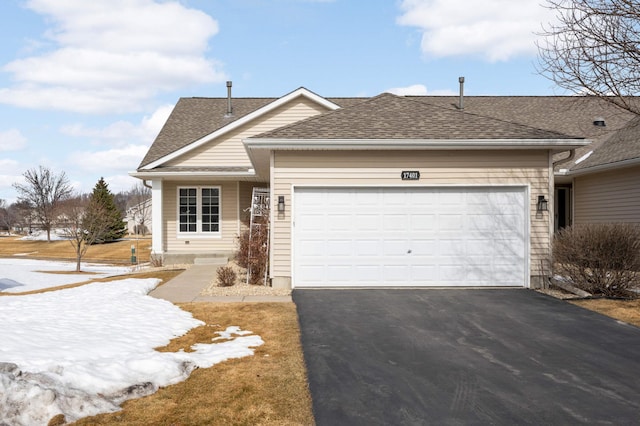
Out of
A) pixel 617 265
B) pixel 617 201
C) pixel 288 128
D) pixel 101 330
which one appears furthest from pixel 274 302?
pixel 617 201

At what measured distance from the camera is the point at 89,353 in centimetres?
566

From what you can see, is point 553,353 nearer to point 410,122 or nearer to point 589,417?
point 589,417

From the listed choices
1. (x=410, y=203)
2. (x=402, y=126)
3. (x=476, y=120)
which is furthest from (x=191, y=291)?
(x=476, y=120)

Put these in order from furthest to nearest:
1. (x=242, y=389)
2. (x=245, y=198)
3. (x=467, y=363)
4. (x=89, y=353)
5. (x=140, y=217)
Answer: (x=140, y=217), (x=245, y=198), (x=467, y=363), (x=89, y=353), (x=242, y=389)

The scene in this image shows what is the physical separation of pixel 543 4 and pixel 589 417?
9406 millimetres

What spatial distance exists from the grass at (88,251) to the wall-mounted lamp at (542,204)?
2235 centimetres

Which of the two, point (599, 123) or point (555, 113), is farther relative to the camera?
point (555, 113)

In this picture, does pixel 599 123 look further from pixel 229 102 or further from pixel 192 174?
pixel 192 174

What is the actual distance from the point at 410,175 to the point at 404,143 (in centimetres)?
79

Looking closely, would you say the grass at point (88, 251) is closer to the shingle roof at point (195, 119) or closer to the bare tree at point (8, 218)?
the shingle roof at point (195, 119)

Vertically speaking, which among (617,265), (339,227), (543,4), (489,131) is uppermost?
(543,4)

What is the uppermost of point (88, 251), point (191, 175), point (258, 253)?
point (191, 175)

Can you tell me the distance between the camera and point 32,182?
50.8m

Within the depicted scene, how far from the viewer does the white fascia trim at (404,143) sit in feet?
34.7
